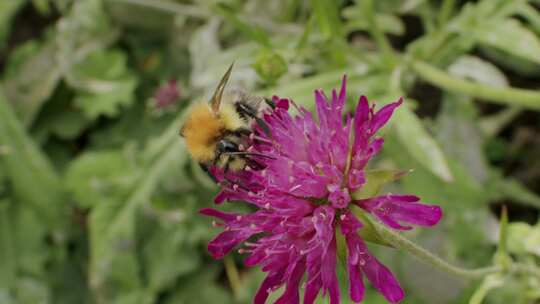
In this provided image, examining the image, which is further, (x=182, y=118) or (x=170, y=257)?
(x=170, y=257)

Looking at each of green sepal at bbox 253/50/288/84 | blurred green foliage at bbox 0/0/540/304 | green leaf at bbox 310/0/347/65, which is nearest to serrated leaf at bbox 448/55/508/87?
blurred green foliage at bbox 0/0/540/304

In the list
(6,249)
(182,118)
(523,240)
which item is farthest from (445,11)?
(6,249)

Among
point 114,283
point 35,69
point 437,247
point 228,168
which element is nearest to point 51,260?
point 114,283

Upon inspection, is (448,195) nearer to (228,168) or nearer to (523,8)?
(523,8)

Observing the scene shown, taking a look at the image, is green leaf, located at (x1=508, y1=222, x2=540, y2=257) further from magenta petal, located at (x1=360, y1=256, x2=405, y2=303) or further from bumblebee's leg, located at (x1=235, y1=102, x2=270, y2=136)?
bumblebee's leg, located at (x1=235, y1=102, x2=270, y2=136)

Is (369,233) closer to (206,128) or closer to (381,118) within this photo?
(381,118)

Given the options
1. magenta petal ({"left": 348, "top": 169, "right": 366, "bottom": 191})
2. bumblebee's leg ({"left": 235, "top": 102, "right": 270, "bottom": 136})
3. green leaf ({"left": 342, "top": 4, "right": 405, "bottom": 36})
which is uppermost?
bumblebee's leg ({"left": 235, "top": 102, "right": 270, "bottom": 136})

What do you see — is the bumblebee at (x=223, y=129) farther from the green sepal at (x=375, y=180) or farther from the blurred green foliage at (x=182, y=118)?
the blurred green foliage at (x=182, y=118)
